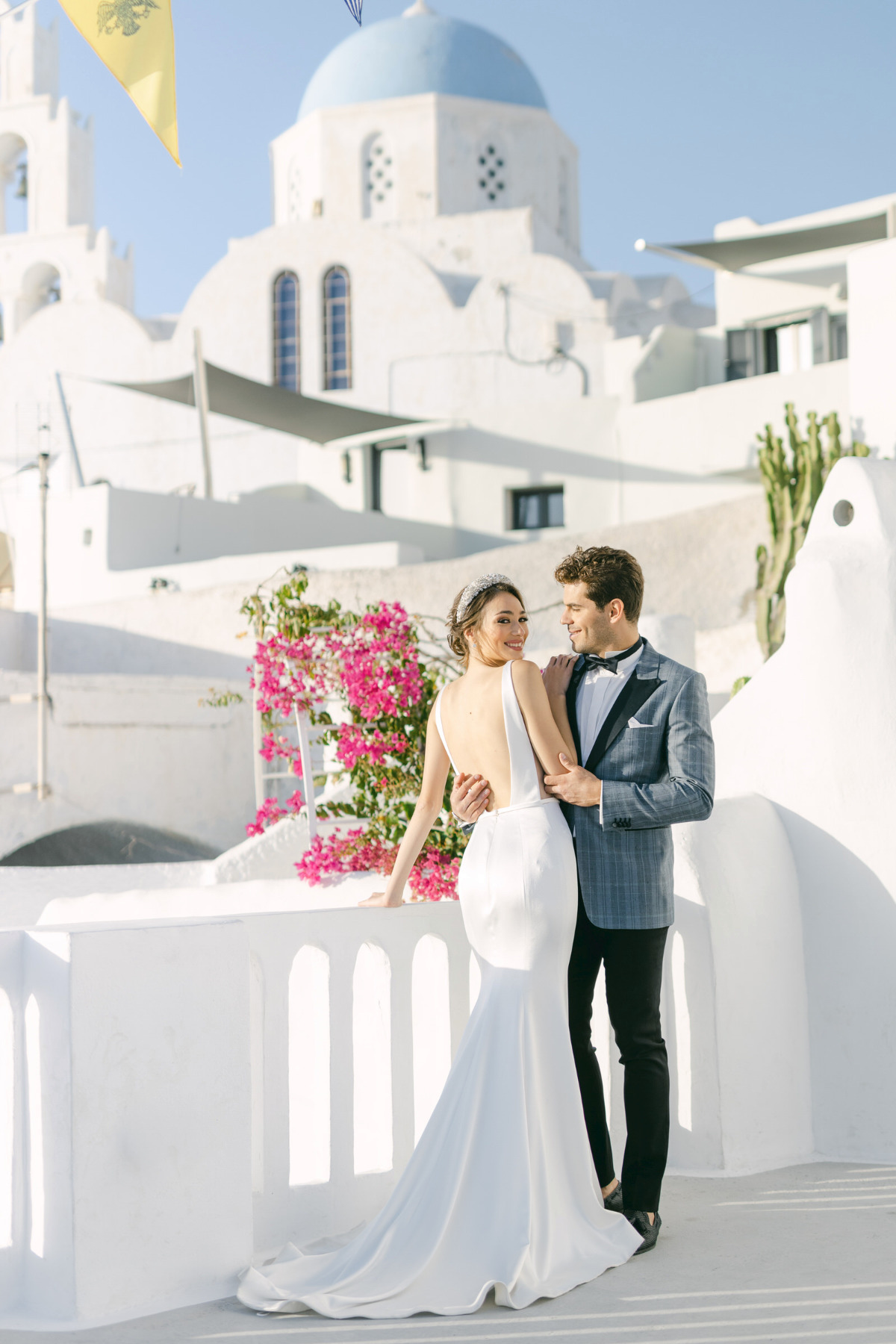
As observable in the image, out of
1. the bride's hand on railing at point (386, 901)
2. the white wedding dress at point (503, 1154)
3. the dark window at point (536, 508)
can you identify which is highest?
the dark window at point (536, 508)

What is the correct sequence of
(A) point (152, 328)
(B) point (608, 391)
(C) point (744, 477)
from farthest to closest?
(A) point (152, 328), (B) point (608, 391), (C) point (744, 477)

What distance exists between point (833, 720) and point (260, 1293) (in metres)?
2.68

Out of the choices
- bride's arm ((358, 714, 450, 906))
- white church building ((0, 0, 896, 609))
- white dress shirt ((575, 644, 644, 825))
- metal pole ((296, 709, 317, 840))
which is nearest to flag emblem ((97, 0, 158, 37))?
metal pole ((296, 709, 317, 840))

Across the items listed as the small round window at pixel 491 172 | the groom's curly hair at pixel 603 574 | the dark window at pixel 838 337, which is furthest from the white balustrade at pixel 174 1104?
the small round window at pixel 491 172

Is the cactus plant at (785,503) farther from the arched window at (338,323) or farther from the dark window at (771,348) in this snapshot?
the arched window at (338,323)

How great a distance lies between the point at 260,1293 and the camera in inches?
129

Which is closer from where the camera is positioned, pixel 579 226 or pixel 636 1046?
pixel 636 1046

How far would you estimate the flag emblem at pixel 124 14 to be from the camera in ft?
20.4

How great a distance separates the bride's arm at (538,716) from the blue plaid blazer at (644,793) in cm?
15

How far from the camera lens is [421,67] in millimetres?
31781

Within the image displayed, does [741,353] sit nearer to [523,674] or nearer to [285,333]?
[285,333]

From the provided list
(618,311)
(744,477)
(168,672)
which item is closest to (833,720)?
(168,672)

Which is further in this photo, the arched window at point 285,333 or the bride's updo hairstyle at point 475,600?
the arched window at point 285,333

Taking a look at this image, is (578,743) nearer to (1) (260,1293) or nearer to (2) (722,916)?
(2) (722,916)
